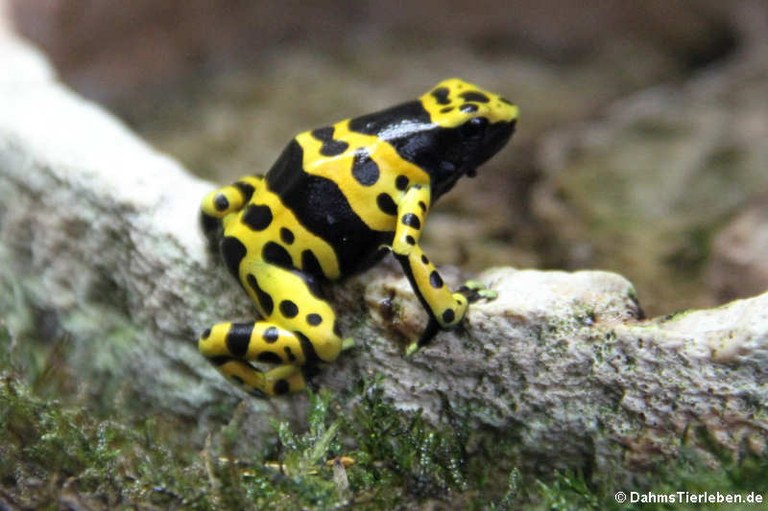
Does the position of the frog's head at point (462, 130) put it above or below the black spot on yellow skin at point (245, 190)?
above

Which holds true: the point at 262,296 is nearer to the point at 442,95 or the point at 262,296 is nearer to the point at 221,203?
the point at 221,203

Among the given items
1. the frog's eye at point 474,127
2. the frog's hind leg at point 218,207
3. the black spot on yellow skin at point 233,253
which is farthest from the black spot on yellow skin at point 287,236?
the frog's eye at point 474,127

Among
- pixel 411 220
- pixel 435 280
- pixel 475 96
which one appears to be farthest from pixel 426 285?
pixel 475 96

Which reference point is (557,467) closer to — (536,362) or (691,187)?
(536,362)

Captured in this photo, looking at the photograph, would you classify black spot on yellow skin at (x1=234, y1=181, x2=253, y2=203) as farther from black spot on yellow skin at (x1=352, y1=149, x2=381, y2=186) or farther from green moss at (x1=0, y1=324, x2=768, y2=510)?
green moss at (x1=0, y1=324, x2=768, y2=510)

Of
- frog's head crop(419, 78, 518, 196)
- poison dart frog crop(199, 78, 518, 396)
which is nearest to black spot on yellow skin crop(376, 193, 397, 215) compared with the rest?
poison dart frog crop(199, 78, 518, 396)

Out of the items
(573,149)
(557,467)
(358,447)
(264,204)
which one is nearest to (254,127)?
(573,149)

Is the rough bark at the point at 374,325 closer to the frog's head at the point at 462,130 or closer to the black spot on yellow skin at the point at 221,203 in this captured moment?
the black spot on yellow skin at the point at 221,203
